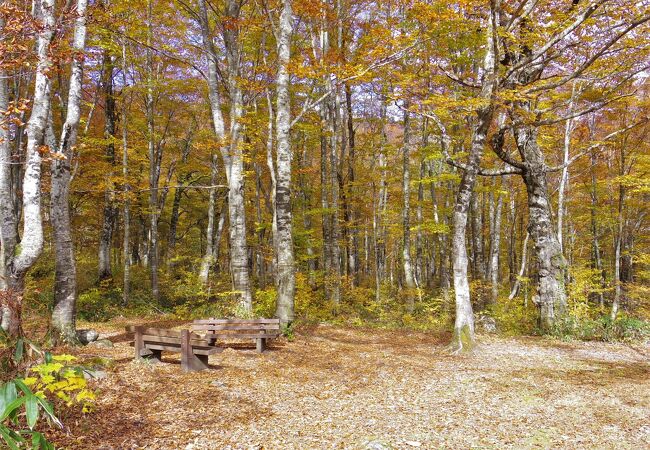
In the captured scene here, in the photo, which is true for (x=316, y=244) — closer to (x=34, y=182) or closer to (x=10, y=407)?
(x=34, y=182)

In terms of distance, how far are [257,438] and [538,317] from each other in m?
10.6

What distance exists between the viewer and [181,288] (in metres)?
16.1

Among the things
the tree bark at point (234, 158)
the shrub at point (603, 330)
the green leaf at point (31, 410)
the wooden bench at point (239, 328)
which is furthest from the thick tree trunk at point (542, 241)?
the green leaf at point (31, 410)

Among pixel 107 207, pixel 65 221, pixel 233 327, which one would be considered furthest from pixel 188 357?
pixel 107 207

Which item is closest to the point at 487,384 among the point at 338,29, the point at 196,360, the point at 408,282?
the point at 196,360

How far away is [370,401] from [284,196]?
583cm

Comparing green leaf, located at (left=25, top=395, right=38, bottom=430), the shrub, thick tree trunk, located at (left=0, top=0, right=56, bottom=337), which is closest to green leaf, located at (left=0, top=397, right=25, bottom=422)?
green leaf, located at (left=25, top=395, right=38, bottom=430)

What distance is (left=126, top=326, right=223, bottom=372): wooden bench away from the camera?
674cm

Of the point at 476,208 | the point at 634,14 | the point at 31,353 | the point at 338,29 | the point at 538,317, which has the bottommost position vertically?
the point at 538,317

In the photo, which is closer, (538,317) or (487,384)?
(487,384)

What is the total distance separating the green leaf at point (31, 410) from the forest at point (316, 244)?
14 millimetres

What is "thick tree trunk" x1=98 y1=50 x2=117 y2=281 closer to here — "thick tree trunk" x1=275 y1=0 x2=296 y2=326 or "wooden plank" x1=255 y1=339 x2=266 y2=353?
"thick tree trunk" x1=275 y1=0 x2=296 y2=326

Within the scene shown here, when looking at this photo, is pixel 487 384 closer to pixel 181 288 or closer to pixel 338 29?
pixel 181 288

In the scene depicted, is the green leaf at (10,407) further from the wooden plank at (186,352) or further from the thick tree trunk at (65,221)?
the thick tree trunk at (65,221)
